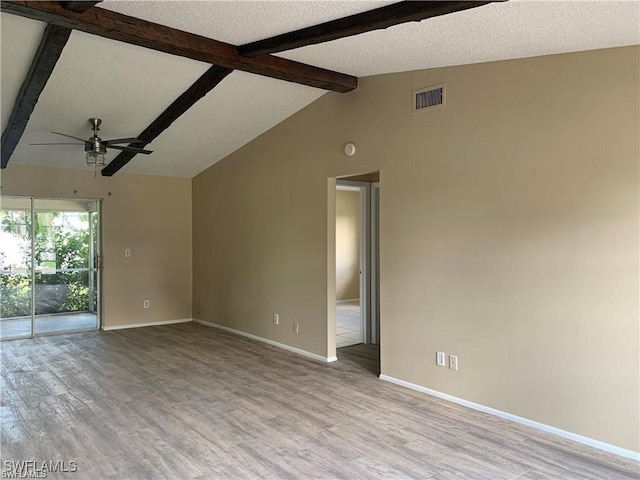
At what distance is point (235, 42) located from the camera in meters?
3.90

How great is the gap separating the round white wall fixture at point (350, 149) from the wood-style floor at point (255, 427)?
2321 mm

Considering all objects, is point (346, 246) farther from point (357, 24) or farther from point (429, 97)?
point (357, 24)

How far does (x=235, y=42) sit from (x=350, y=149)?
1.62m

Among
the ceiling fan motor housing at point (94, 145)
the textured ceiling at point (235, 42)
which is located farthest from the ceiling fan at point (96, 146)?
the textured ceiling at point (235, 42)

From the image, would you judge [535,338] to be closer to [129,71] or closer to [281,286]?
[281,286]

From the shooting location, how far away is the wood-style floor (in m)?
2.89

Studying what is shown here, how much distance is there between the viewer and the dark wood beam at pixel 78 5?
2975 mm

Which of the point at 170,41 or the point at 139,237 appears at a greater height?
the point at 170,41

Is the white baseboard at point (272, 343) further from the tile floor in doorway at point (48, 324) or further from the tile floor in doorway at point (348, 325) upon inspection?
the tile floor in doorway at point (48, 324)

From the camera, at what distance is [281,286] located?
5926 mm

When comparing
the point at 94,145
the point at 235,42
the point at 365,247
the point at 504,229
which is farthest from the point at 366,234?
the point at 94,145

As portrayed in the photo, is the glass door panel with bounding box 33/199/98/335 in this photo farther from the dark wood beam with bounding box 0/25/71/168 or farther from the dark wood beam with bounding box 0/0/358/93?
the dark wood beam with bounding box 0/0/358/93

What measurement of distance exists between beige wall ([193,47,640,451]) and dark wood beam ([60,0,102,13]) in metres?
2.66

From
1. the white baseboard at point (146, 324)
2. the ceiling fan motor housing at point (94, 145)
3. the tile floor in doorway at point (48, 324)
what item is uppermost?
the ceiling fan motor housing at point (94, 145)
